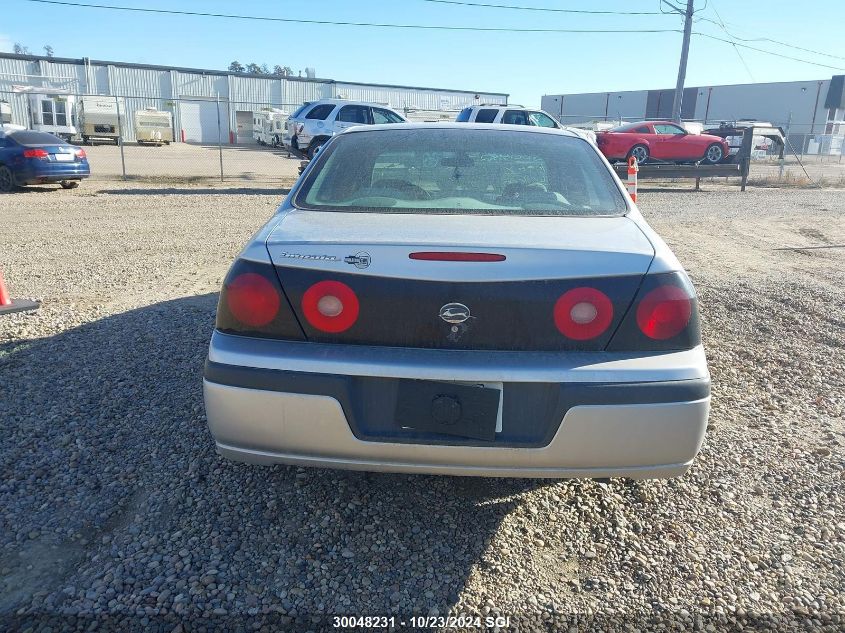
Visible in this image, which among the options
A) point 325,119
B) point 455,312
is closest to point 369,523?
point 455,312

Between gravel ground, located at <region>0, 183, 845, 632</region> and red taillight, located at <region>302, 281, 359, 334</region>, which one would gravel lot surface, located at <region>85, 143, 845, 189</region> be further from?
red taillight, located at <region>302, 281, 359, 334</region>

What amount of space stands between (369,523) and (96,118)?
1462 inches

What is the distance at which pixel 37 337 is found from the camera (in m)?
4.64

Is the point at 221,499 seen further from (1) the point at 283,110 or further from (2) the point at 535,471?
(1) the point at 283,110

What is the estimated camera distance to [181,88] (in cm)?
4512

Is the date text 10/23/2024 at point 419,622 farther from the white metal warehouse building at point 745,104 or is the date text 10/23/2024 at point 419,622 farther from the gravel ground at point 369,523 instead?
the white metal warehouse building at point 745,104

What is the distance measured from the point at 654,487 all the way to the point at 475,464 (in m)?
1.13

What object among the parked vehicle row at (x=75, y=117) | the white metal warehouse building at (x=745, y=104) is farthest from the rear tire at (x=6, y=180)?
the white metal warehouse building at (x=745, y=104)

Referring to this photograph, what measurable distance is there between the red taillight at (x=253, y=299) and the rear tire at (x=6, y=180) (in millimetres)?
13797

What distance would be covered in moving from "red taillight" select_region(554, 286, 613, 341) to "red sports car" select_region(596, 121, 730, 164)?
16.9 metres

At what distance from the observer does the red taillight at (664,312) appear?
225 centimetres

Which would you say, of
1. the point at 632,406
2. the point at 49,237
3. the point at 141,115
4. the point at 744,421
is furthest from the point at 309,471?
the point at 141,115

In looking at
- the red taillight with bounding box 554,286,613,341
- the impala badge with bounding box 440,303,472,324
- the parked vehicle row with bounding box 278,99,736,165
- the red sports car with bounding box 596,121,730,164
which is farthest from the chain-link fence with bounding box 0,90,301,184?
the red taillight with bounding box 554,286,613,341

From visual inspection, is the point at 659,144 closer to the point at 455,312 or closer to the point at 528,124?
the point at 528,124
